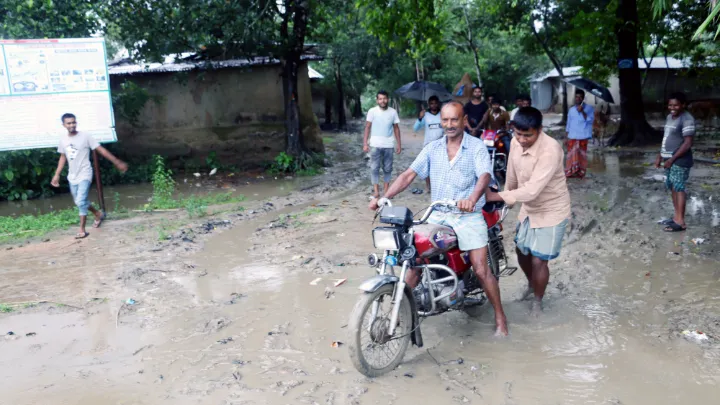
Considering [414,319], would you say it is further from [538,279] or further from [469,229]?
[538,279]

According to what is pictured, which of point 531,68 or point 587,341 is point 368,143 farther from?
point 531,68

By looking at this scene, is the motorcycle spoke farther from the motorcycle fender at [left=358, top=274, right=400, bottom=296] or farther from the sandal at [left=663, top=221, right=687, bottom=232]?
the sandal at [left=663, top=221, right=687, bottom=232]

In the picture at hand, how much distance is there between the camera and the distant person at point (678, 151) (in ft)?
22.0

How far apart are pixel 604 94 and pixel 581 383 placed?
11.7 metres

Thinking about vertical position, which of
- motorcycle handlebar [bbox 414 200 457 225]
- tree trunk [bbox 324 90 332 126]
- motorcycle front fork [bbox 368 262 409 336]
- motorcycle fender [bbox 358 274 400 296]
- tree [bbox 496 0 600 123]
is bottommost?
motorcycle front fork [bbox 368 262 409 336]

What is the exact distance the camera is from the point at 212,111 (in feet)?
48.1

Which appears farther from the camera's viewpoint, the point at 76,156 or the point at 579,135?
the point at 579,135

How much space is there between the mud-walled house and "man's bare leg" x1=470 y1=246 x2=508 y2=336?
1090 centimetres

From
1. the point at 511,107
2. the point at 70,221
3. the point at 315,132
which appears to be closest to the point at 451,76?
the point at 511,107

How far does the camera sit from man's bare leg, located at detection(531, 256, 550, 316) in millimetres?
4664

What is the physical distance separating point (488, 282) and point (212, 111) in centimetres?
1174

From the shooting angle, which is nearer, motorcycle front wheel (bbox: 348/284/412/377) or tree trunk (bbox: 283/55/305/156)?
motorcycle front wheel (bbox: 348/284/412/377)

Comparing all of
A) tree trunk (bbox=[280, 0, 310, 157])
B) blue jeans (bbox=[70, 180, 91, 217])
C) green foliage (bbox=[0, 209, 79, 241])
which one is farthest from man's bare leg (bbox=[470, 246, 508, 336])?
tree trunk (bbox=[280, 0, 310, 157])

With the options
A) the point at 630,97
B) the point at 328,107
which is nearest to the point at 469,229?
the point at 630,97
